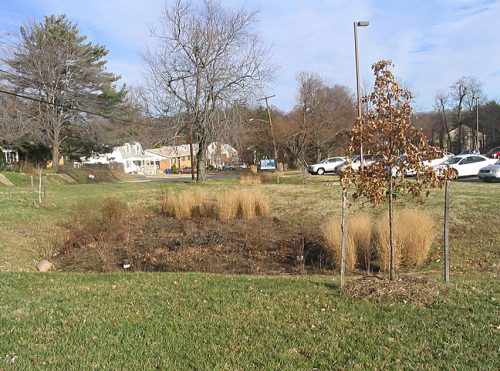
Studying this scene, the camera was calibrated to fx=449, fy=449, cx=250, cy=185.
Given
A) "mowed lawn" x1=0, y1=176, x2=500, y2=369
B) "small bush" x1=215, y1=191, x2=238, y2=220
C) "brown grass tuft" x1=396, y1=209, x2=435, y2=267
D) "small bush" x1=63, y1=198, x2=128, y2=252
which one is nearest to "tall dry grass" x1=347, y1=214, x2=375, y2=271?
"brown grass tuft" x1=396, y1=209, x2=435, y2=267

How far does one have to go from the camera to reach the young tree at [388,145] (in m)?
5.40

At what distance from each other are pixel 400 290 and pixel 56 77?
128ft

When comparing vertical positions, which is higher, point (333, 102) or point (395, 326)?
point (333, 102)

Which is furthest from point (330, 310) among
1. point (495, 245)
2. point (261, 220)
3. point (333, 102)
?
point (333, 102)

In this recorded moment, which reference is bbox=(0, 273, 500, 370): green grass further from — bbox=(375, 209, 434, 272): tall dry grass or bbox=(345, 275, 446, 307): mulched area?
bbox=(375, 209, 434, 272): tall dry grass

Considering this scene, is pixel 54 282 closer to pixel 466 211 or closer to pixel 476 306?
pixel 476 306

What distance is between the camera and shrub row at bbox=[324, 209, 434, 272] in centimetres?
950

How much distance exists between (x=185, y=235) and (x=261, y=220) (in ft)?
10.2

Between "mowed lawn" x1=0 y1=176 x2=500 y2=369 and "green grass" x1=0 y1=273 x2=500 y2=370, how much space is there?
0.04 ft

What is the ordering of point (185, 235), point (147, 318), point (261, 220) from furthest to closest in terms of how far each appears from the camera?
point (261, 220) → point (185, 235) → point (147, 318)

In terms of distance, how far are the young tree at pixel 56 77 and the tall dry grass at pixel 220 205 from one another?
78.7ft

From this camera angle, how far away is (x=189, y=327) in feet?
14.6

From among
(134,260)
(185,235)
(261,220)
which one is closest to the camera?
(134,260)

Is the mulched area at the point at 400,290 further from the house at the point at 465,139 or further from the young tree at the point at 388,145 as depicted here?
the house at the point at 465,139
